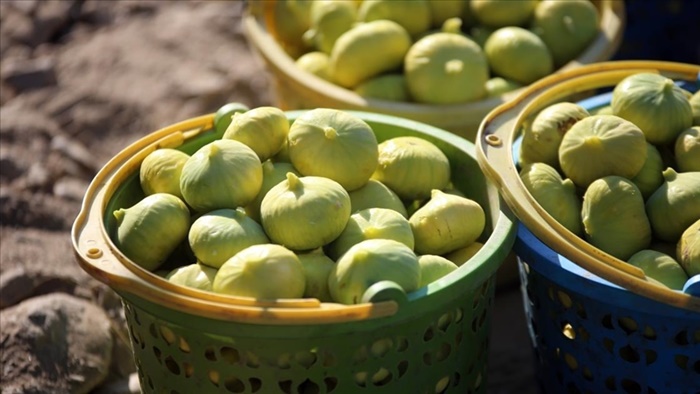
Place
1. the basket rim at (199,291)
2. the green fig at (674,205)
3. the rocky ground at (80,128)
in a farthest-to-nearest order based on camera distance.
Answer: the rocky ground at (80,128) < the green fig at (674,205) < the basket rim at (199,291)

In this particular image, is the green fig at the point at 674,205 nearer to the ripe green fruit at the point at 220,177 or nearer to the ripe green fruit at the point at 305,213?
the ripe green fruit at the point at 305,213

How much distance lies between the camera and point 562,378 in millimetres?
2377

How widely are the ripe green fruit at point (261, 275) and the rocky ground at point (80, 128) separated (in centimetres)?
88

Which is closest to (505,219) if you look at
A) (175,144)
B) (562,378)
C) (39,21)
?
(562,378)

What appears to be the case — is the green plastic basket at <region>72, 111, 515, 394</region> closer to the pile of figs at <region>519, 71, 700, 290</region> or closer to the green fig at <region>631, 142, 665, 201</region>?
the pile of figs at <region>519, 71, 700, 290</region>

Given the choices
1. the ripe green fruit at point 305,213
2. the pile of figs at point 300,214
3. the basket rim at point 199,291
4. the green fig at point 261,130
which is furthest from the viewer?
the green fig at point 261,130

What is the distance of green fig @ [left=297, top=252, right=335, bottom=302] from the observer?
2064 millimetres

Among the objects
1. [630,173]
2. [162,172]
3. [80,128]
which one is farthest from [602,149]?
[80,128]

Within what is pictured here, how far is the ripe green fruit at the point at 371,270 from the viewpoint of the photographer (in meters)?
1.96

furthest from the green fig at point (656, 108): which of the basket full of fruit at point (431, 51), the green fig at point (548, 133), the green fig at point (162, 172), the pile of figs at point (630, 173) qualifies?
the green fig at point (162, 172)

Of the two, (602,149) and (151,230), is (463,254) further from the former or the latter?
(151,230)

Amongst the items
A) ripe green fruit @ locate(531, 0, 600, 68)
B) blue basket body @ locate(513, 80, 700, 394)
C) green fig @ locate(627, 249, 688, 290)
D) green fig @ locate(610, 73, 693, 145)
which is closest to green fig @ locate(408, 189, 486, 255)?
blue basket body @ locate(513, 80, 700, 394)

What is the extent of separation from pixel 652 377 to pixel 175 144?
1293 millimetres

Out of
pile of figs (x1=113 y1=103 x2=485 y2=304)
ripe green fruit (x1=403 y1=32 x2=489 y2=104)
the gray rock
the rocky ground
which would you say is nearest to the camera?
pile of figs (x1=113 y1=103 x2=485 y2=304)
